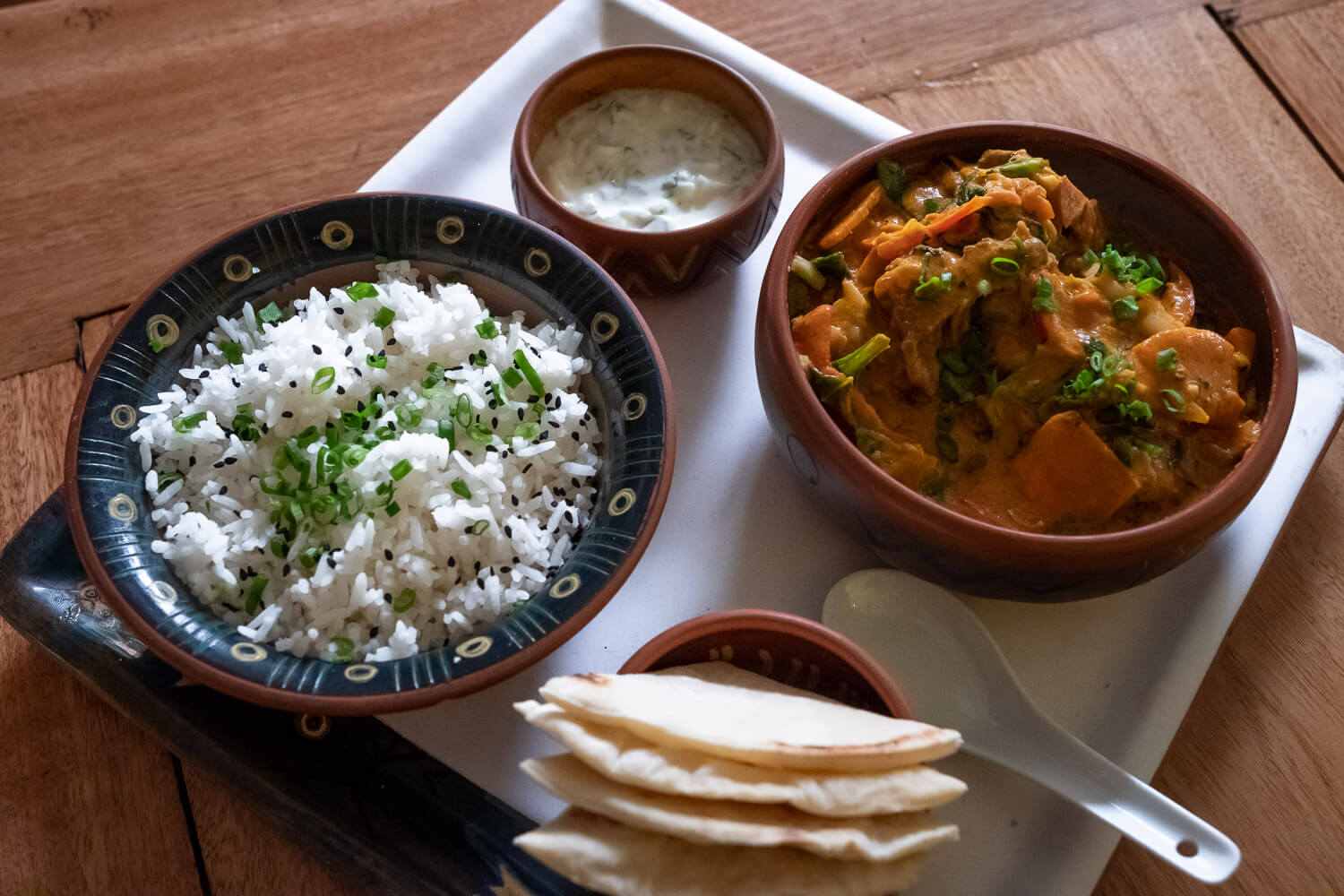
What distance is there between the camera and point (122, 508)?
1.43 m

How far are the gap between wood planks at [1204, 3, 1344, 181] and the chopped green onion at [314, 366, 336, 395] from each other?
214 cm

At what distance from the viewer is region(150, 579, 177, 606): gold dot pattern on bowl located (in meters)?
1.36

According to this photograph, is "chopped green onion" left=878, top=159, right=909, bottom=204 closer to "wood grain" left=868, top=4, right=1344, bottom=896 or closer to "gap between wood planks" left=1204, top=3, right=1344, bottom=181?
"wood grain" left=868, top=4, right=1344, bottom=896

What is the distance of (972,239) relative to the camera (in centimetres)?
155

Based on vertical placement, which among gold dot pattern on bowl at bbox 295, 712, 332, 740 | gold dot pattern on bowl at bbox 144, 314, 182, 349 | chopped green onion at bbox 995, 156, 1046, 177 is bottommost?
gold dot pattern on bowl at bbox 295, 712, 332, 740

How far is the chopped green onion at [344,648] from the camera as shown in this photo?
140 cm

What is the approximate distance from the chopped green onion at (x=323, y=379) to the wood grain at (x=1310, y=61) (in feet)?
7.09

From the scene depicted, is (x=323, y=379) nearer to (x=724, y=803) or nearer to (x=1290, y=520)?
(x=724, y=803)

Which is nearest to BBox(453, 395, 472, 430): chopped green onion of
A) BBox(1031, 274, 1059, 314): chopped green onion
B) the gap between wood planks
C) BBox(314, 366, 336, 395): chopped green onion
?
BBox(314, 366, 336, 395): chopped green onion

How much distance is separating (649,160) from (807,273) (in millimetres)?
504

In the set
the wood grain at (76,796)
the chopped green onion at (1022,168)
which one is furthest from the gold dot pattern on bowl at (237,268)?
the chopped green onion at (1022,168)

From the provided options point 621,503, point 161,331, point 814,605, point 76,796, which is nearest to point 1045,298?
point 814,605

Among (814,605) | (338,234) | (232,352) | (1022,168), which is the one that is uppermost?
(1022,168)

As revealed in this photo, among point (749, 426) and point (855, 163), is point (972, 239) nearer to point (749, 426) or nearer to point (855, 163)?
point (855, 163)
